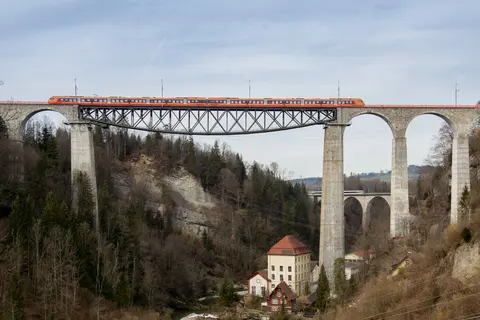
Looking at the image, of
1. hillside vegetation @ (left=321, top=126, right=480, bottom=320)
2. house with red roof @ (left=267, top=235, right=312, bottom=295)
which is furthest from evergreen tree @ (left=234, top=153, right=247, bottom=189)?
hillside vegetation @ (left=321, top=126, right=480, bottom=320)

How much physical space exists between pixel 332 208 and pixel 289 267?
1440cm

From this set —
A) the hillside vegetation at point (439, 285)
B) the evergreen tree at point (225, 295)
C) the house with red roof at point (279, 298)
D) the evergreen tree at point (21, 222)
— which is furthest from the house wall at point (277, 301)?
the evergreen tree at point (21, 222)

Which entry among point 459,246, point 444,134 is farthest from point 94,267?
point 444,134

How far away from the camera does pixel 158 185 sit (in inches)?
3159

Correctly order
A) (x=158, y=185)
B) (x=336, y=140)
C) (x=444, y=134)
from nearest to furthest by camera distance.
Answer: (x=336, y=140) < (x=444, y=134) < (x=158, y=185)

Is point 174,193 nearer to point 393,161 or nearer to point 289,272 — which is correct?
point 289,272

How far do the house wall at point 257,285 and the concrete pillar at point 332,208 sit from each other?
12.3 metres

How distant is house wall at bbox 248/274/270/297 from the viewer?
60812mm

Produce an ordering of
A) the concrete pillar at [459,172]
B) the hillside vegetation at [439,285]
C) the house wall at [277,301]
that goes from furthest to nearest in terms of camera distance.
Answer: the house wall at [277,301]
the concrete pillar at [459,172]
the hillside vegetation at [439,285]

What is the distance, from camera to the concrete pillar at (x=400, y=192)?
4875cm

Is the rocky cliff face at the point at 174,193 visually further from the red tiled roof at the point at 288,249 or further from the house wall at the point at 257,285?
the house wall at the point at 257,285

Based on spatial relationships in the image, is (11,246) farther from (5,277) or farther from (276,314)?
(276,314)

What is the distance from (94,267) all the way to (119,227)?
8.00 m

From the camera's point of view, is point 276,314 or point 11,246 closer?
point 11,246
